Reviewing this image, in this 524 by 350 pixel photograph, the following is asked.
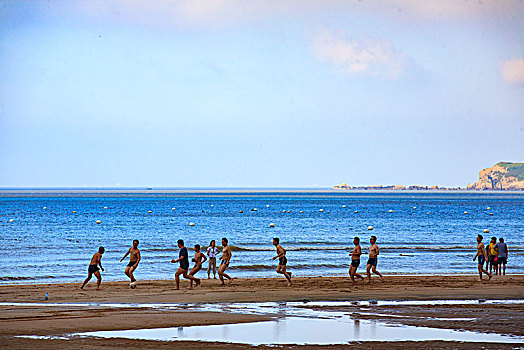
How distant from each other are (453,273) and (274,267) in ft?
27.7

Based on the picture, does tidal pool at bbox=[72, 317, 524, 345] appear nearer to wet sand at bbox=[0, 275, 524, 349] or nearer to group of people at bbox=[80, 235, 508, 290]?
wet sand at bbox=[0, 275, 524, 349]

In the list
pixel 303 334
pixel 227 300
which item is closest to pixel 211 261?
pixel 227 300

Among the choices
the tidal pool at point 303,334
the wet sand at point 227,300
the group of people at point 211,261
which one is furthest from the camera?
the group of people at point 211,261

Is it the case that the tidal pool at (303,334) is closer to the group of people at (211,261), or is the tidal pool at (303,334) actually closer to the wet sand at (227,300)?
the wet sand at (227,300)

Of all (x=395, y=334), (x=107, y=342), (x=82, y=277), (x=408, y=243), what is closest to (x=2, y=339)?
(x=107, y=342)

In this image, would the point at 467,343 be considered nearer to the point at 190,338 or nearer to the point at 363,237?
the point at 190,338

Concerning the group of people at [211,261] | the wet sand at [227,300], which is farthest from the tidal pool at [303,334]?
the group of people at [211,261]

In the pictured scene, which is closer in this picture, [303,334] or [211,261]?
[303,334]

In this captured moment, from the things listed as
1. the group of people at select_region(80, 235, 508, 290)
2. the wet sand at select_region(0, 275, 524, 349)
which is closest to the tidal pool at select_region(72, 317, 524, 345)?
the wet sand at select_region(0, 275, 524, 349)

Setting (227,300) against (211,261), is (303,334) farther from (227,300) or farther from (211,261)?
(211,261)

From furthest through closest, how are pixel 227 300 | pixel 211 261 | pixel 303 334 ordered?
pixel 211 261 < pixel 227 300 < pixel 303 334

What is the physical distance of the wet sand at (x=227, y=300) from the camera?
47.0 ft

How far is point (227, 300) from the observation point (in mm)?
19922

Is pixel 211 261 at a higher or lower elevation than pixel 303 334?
higher
